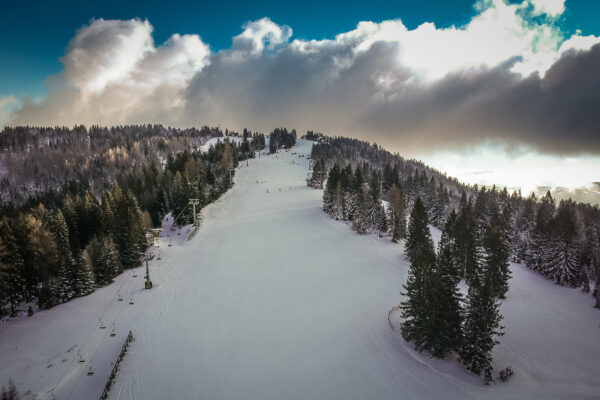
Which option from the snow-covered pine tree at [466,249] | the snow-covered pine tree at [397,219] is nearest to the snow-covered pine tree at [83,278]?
the snow-covered pine tree at [397,219]

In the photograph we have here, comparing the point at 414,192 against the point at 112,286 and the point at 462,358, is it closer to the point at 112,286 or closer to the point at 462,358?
the point at 462,358

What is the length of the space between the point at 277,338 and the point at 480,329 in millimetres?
15207

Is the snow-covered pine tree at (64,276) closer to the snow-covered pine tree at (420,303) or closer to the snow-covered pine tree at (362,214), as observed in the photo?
the snow-covered pine tree at (420,303)

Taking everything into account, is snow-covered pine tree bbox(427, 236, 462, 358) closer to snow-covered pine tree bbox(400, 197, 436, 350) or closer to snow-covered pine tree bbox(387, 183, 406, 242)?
snow-covered pine tree bbox(400, 197, 436, 350)

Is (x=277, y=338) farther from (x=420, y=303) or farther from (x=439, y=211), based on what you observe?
(x=439, y=211)

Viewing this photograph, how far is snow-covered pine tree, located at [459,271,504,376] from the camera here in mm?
19359

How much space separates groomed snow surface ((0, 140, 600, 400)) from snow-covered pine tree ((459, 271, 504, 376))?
3.31 feet

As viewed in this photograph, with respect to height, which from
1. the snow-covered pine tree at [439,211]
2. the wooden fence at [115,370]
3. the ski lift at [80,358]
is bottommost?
the ski lift at [80,358]

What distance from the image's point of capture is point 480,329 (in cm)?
1950

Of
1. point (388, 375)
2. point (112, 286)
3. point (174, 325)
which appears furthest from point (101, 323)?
point (388, 375)

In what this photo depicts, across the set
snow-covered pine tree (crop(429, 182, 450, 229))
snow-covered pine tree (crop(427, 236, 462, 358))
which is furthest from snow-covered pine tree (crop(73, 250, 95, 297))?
snow-covered pine tree (crop(429, 182, 450, 229))

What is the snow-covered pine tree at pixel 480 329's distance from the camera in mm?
19359

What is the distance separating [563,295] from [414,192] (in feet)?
161

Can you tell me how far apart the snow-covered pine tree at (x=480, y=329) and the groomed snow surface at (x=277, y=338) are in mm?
1010
